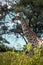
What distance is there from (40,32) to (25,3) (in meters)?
1.64

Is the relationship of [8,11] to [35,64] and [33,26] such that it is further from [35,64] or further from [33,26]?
[35,64]

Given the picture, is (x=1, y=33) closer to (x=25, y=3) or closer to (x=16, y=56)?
(x=25, y=3)

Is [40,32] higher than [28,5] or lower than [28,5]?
lower

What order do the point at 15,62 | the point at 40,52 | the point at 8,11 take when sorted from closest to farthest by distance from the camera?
the point at 40,52 < the point at 15,62 < the point at 8,11

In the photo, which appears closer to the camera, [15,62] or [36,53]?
[36,53]

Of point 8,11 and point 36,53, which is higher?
point 36,53

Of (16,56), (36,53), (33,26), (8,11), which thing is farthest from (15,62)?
(8,11)

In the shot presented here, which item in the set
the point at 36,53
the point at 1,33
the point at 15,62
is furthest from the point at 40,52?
the point at 1,33

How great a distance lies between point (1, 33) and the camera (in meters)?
14.7

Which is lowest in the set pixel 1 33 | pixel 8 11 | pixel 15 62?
pixel 1 33

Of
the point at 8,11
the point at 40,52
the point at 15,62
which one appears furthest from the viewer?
the point at 8,11

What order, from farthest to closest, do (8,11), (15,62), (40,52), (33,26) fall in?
(8,11) < (33,26) < (15,62) < (40,52)

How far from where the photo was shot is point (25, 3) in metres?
14.2

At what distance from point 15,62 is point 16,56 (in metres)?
0.14
